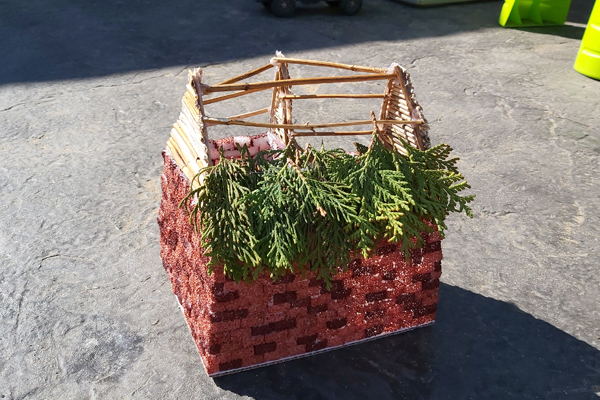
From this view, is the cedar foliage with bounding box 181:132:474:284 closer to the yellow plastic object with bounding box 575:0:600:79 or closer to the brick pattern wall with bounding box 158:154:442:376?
the brick pattern wall with bounding box 158:154:442:376

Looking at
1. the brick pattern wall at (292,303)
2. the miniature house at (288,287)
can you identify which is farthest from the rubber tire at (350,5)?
the brick pattern wall at (292,303)

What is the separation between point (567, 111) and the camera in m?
5.75

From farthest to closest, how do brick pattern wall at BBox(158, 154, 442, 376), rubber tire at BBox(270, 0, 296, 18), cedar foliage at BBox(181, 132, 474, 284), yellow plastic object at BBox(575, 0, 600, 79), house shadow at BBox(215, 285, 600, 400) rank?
1. rubber tire at BBox(270, 0, 296, 18)
2. yellow plastic object at BBox(575, 0, 600, 79)
3. house shadow at BBox(215, 285, 600, 400)
4. brick pattern wall at BBox(158, 154, 442, 376)
5. cedar foliage at BBox(181, 132, 474, 284)

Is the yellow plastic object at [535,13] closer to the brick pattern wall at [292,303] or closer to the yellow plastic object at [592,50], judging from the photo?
the yellow plastic object at [592,50]

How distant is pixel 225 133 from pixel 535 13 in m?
5.00

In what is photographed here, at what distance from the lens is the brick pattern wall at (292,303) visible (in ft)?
8.87

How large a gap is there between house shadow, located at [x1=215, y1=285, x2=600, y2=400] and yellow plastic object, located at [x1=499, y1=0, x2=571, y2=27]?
18.6ft

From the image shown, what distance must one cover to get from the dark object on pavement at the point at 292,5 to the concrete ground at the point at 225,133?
15cm

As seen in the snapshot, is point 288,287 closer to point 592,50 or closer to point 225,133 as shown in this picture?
point 225,133

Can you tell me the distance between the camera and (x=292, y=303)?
Answer: 2.78 meters

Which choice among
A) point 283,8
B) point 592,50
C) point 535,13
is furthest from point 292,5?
→ point 592,50

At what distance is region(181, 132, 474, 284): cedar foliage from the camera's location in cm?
252

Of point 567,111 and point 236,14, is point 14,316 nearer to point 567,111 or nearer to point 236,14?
point 567,111

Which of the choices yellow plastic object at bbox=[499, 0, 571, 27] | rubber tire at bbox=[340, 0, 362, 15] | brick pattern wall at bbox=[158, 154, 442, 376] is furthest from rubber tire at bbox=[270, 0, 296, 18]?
brick pattern wall at bbox=[158, 154, 442, 376]
